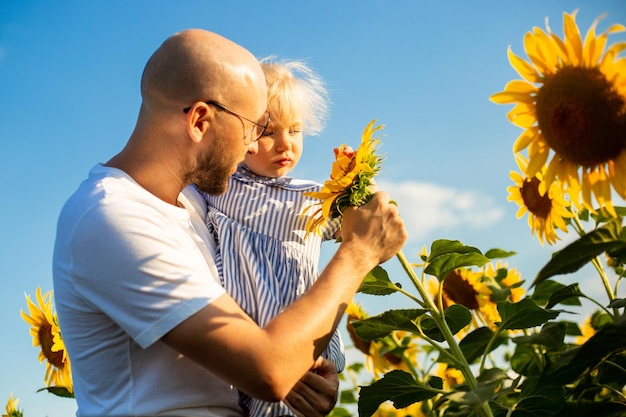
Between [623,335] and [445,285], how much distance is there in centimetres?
221

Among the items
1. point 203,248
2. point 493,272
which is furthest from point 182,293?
point 493,272

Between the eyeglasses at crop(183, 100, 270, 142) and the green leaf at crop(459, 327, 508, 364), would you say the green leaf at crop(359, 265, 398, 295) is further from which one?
the eyeglasses at crop(183, 100, 270, 142)

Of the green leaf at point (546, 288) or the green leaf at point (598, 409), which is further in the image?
the green leaf at point (546, 288)

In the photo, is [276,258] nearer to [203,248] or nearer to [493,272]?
[203,248]

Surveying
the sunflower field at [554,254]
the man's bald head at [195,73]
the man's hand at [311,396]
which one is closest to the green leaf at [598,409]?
the sunflower field at [554,254]

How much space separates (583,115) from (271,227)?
1469mm

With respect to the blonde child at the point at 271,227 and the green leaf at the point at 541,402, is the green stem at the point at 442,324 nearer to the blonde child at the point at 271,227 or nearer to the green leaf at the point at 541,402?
the green leaf at the point at 541,402

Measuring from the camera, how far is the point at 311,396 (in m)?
2.40

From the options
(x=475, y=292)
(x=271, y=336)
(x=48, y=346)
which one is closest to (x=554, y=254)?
(x=271, y=336)

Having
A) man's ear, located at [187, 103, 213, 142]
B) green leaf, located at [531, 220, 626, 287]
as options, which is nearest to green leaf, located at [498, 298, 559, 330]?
green leaf, located at [531, 220, 626, 287]

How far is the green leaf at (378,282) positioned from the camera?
7.89 ft

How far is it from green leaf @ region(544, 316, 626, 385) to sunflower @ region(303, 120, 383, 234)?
0.82 metres

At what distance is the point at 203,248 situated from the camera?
8.20 feet

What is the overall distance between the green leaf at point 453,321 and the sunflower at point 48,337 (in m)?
1.91
